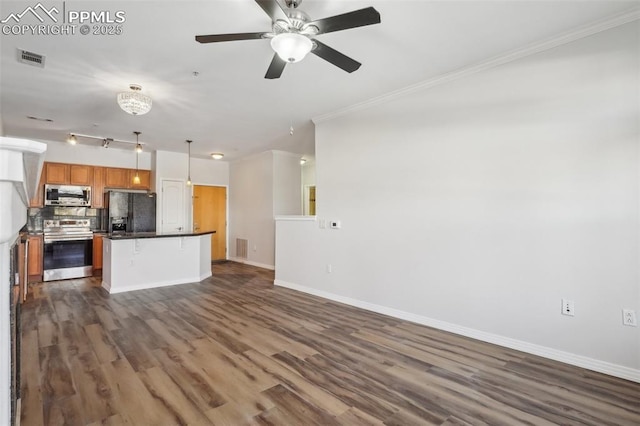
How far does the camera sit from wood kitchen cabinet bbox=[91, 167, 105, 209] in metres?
6.59

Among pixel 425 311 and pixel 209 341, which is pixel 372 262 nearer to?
pixel 425 311

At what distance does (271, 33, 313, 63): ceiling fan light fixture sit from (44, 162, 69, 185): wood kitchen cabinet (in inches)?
252

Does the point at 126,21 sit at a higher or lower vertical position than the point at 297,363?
higher

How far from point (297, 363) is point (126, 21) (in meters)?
3.15

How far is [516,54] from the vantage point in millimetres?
2900

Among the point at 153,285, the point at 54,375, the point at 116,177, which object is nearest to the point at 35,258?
the point at 116,177

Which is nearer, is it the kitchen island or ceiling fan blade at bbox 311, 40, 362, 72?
ceiling fan blade at bbox 311, 40, 362, 72

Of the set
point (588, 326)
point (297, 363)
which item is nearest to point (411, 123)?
point (588, 326)

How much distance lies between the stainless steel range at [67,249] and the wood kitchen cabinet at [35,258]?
0.07 m

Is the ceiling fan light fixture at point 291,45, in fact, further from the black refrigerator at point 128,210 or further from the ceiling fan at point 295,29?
the black refrigerator at point 128,210

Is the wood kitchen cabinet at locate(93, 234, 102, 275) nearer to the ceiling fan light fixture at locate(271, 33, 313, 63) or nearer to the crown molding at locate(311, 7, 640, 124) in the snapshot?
the crown molding at locate(311, 7, 640, 124)

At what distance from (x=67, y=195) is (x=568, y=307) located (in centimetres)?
829

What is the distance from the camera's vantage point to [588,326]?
257cm

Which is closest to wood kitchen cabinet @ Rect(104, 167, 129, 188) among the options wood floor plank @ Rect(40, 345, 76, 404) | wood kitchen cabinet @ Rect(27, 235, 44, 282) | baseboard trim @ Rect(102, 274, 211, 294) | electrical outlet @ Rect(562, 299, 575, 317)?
wood kitchen cabinet @ Rect(27, 235, 44, 282)
